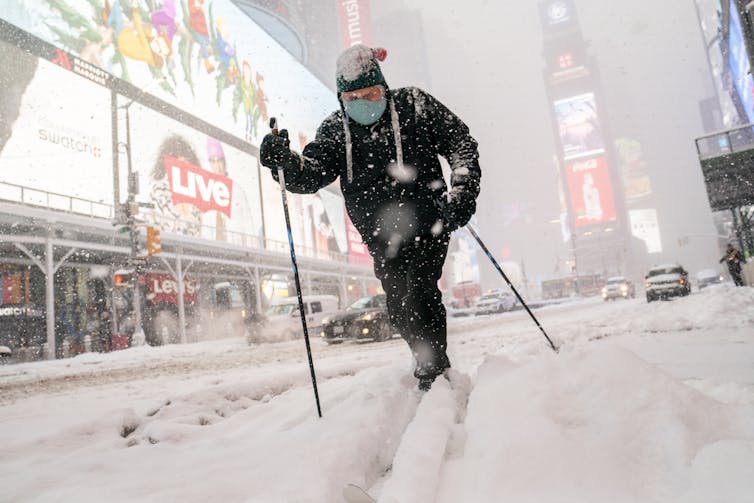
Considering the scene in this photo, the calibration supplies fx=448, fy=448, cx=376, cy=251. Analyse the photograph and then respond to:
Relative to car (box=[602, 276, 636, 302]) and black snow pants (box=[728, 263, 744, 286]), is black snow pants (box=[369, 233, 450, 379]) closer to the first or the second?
black snow pants (box=[728, 263, 744, 286])

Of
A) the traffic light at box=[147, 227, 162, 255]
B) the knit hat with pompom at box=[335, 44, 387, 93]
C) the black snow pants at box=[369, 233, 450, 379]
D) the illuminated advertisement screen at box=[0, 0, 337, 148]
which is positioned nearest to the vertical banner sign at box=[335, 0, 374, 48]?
the illuminated advertisement screen at box=[0, 0, 337, 148]

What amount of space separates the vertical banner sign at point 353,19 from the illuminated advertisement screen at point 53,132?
3745 cm

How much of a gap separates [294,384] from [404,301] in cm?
182

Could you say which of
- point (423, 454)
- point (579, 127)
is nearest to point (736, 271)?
point (423, 454)

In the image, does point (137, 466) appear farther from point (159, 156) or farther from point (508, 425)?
point (159, 156)

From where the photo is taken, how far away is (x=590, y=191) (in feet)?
411

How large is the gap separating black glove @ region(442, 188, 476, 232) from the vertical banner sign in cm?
5551

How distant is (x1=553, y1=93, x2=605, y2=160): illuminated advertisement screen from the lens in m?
125

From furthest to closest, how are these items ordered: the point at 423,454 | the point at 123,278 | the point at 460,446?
the point at 123,278 → the point at 460,446 → the point at 423,454

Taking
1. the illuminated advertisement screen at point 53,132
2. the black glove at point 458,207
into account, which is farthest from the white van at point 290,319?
the black glove at point 458,207

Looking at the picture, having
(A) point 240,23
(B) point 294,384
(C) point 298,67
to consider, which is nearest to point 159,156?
(A) point 240,23

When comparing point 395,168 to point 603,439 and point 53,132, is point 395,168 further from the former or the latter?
point 53,132

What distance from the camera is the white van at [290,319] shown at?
1424 centimetres

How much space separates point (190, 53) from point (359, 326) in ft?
76.6
